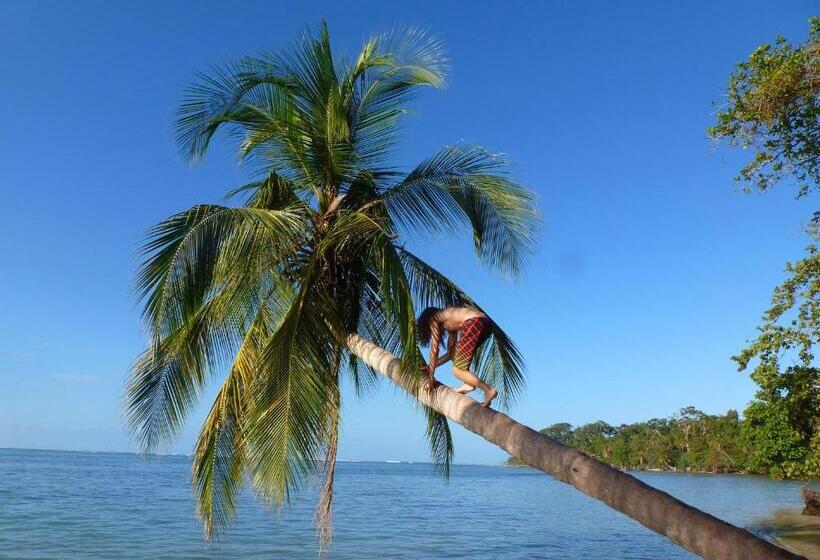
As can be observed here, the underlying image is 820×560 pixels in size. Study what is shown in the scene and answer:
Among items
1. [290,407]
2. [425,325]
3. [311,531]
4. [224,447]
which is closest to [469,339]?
[425,325]

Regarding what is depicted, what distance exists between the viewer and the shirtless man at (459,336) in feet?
19.7

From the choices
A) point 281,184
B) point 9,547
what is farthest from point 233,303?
point 9,547

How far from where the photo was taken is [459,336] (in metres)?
6.40

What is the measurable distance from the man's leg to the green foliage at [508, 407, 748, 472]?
3380 inches

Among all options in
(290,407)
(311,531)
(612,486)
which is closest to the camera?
(612,486)

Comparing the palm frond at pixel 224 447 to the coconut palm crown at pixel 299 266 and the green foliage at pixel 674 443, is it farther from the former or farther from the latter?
the green foliage at pixel 674 443

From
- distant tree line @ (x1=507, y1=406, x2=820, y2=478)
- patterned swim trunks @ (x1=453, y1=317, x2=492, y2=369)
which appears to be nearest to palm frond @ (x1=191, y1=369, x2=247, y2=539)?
patterned swim trunks @ (x1=453, y1=317, x2=492, y2=369)

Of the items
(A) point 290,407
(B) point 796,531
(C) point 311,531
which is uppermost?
(A) point 290,407

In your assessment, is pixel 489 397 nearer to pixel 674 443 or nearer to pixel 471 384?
pixel 471 384

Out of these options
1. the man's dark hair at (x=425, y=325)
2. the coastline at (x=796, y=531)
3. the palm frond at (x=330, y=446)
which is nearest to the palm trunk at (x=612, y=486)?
the man's dark hair at (x=425, y=325)

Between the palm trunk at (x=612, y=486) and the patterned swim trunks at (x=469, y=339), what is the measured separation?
290 mm

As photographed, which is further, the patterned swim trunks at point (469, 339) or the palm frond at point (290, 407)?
the palm frond at point (290, 407)

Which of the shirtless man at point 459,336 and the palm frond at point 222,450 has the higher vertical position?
the shirtless man at point 459,336

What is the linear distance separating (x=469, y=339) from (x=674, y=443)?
115793mm
